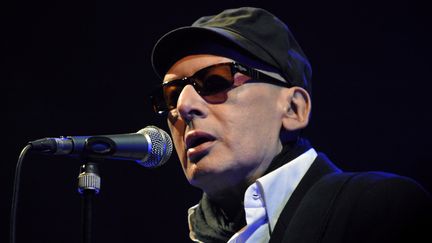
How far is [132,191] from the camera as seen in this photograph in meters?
3.93

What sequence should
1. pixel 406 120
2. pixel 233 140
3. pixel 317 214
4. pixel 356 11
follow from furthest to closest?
pixel 356 11
pixel 406 120
pixel 233 140
pixel 317 214

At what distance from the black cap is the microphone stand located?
2.45 feet

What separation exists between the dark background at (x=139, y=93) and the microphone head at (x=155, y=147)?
178 cm

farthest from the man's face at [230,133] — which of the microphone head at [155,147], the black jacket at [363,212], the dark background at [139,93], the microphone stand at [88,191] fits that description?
the dark background at [139,93]

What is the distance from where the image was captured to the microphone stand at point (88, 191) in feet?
5.74

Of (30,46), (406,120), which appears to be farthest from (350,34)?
(30,46)

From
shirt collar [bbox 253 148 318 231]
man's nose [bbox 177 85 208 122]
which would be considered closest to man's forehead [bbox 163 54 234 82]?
man's nose [bbox 177 85 208 122]

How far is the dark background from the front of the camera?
3.57 metres

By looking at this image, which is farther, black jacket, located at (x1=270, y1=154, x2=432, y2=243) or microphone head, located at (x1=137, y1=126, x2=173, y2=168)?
microphone head, located at (x1=137, y1=126, x2=173, y2=168)

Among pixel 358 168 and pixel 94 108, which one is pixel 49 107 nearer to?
pixel 94 108

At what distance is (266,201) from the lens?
211 centimetres

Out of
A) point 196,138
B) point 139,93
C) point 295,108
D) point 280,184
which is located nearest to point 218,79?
point 196,138

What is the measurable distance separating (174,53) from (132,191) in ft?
5.68

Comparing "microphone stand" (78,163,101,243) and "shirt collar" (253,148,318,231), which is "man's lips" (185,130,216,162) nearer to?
"shirt collar" (253,148,318,231)
